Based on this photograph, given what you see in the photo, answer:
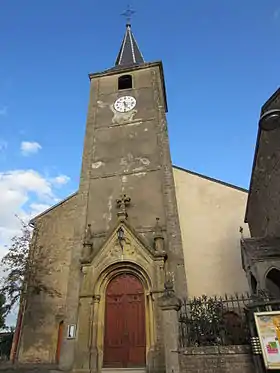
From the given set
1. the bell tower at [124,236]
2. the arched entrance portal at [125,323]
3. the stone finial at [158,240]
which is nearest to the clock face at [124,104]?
the bell tower at [124,236]

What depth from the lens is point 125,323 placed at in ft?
39.0

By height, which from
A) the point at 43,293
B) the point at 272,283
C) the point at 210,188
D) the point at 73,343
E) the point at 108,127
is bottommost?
the point at 73,343

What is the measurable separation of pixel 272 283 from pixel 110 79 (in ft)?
48.5

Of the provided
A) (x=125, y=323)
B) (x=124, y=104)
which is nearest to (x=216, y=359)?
(x=125, y=323)

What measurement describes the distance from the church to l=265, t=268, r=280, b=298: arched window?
0.30 feet

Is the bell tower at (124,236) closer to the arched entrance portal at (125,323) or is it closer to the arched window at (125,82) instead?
the arched entrance portal at (125,323)

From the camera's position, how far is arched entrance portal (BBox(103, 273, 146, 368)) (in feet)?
37.2

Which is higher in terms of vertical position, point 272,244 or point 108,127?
point 108,127

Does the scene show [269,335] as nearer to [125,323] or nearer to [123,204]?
[125,323]

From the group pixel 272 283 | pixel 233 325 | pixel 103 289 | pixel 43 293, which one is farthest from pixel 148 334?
pixel 43 293

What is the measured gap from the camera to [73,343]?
Answer: 1162 cm

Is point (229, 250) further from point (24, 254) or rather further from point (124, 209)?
point (24, 254)

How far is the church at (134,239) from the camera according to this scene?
11.5 meters

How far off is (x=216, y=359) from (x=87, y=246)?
24.1ft
